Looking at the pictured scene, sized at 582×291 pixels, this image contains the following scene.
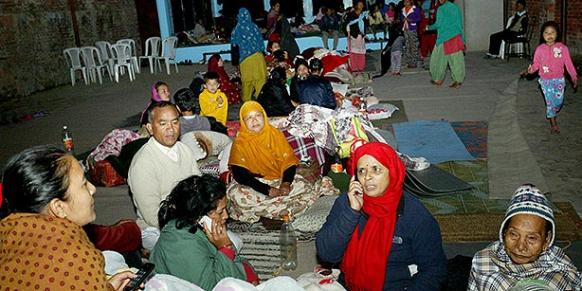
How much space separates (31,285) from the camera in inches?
68.7

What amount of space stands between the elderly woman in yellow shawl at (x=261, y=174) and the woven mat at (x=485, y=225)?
3.87ft

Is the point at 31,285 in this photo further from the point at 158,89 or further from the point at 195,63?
the point at 195,63

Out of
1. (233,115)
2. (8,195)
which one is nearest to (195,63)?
(233,115)

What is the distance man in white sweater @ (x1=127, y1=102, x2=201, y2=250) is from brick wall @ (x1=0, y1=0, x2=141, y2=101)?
1075 centimetres

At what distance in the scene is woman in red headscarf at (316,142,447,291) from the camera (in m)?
2.60

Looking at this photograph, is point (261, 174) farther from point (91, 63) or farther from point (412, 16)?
point (91, 63)

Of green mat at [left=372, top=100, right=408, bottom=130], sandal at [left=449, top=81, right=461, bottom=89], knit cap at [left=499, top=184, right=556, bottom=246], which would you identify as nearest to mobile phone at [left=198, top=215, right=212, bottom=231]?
knit cap at [left=499, top=184, right=556, bottom=246]

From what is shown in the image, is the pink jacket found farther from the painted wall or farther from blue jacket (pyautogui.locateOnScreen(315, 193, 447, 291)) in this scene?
Result: the painted wall

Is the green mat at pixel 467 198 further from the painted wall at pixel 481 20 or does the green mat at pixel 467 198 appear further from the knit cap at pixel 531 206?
the painted wall at pixel 481 20

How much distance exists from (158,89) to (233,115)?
288 cm

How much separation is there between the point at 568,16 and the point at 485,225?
9633 millimetres

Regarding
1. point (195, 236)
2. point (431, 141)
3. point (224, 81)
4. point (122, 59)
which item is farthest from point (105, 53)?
point (195, 236)

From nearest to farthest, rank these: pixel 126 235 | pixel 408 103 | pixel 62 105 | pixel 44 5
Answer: pixel 126 235 → pixel 408 103 → pixel 62 105 → pixel 44 5

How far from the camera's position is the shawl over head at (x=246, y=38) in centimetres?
952
